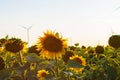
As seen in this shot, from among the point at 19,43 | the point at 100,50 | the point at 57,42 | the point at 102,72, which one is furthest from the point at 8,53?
the point at 100,50

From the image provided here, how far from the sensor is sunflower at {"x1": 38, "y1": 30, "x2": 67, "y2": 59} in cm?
545

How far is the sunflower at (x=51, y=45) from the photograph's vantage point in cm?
545

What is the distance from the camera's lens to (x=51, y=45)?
547 cm

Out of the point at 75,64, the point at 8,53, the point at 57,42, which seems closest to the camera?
the point at 75,64

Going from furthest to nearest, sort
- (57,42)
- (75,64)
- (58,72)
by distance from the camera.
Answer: (57,42) < (58,72) < (75,64)

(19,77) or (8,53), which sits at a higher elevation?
(8,53)

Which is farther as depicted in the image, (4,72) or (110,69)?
(110,69)

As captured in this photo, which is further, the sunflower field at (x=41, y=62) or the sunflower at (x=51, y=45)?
the sunflower at (x=51, y=45)

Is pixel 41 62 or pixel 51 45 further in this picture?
pixel 51 45

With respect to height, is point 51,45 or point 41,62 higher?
point 51,45

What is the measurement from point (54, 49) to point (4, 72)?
85cm

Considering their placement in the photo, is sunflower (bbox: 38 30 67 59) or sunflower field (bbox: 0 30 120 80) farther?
sunflower (bbox: 38 30 67 59)

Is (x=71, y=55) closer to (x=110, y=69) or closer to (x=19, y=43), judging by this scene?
(x=110, y=69)

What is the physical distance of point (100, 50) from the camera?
15109mm
